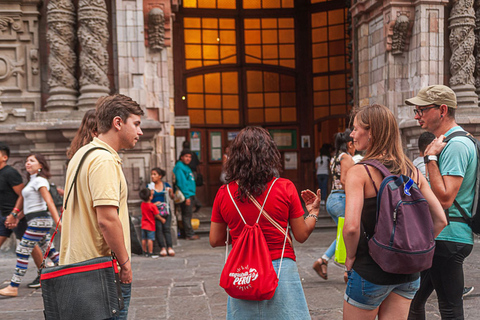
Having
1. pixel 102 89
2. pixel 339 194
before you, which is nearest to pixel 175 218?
pixel 102 89

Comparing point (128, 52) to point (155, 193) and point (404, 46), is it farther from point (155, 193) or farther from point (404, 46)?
point (404, 46)

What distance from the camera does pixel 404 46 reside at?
10461 mm

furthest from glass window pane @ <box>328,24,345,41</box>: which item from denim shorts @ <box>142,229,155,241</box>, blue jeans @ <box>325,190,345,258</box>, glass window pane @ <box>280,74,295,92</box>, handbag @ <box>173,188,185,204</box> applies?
blue jeans @ <box>325,190,345,258</box>

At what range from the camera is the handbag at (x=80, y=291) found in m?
2.77

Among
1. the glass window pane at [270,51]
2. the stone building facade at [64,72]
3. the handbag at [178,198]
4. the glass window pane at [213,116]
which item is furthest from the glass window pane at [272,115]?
the stone building facade at [64,72]

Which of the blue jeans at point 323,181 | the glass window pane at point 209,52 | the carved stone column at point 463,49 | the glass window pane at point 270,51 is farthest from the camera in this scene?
the glass window pane at point 270,51

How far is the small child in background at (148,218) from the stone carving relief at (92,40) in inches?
85.3

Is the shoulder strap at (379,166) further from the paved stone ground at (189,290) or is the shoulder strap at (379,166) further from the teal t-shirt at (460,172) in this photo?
the paved stone ground at (189,290)

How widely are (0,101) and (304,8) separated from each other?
9538 millimetres

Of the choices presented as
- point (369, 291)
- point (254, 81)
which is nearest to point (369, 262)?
point (369, 291)

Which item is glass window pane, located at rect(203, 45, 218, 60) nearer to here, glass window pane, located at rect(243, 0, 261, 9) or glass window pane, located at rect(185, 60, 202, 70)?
glass window pane, located at rect(185, 60, 202, 70)

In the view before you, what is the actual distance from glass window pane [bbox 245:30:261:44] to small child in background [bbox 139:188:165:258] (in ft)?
27.4

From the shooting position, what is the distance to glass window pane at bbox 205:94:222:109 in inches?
624

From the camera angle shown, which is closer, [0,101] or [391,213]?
[391,213]
